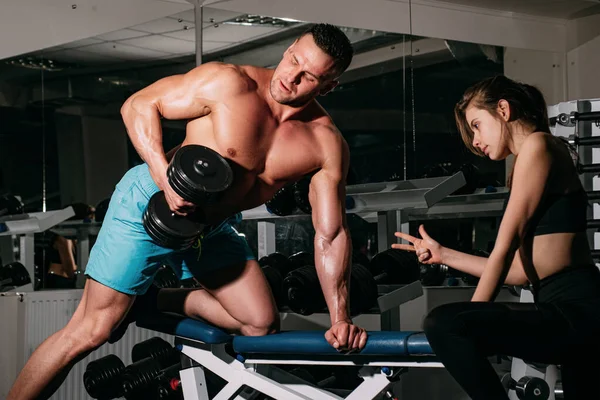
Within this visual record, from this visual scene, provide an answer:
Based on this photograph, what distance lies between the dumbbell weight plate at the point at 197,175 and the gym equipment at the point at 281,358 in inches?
21.0

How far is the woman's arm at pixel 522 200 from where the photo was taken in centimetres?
181

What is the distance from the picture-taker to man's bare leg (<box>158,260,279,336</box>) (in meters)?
2.62

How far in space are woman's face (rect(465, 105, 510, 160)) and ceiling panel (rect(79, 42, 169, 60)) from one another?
364 cm

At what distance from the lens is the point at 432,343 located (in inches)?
71.5

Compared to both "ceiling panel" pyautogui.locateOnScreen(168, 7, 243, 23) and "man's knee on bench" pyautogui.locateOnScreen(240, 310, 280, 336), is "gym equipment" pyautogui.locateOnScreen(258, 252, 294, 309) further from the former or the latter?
"ceiling panel" pyautogui.locateOnScreen(168, 7, 243, 23)

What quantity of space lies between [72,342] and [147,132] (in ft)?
2.61

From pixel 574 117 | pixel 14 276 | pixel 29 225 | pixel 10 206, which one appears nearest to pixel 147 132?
pixel 574 117

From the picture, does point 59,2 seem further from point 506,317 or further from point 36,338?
point 506,317

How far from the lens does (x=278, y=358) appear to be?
2.39 m

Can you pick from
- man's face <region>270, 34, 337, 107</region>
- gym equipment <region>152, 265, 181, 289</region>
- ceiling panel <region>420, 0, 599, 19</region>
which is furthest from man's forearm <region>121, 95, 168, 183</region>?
ceiling panel <region>420, 0, 599, 19</region>

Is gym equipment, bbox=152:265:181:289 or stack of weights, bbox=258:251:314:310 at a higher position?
stack of weights, bbox=258:251:314:310

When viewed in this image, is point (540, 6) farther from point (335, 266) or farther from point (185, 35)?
point (335, 266)

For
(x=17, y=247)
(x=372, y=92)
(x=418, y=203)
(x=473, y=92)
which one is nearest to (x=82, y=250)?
(x=17, y=247)

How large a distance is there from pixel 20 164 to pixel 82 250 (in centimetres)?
81
